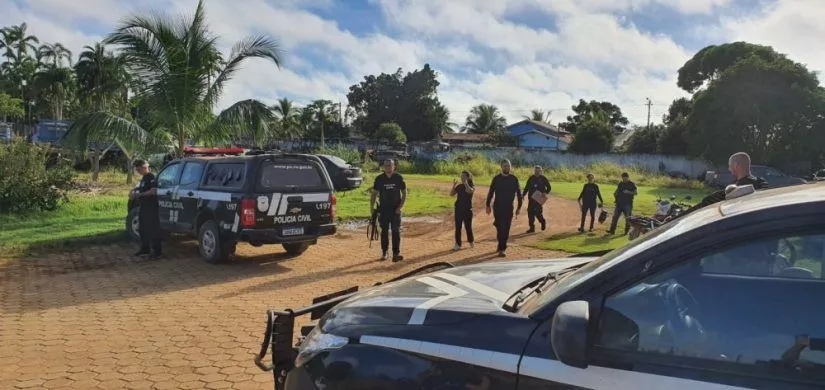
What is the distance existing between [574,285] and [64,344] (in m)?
5.14

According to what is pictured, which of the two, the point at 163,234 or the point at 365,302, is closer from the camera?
the point at 365,302

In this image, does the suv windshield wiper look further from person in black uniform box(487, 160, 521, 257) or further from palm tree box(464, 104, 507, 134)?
palm tree box(464, 104, 507, 134)

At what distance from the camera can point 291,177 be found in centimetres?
934

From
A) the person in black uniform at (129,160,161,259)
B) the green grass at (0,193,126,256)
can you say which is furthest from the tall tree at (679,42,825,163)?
the person in black uniform at (129,160,161,259)

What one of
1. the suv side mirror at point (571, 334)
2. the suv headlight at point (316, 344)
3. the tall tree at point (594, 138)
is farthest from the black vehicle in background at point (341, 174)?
the tall tree at point (594, 138)

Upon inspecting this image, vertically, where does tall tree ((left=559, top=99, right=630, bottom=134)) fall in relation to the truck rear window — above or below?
above

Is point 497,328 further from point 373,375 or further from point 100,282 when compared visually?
point 100,282

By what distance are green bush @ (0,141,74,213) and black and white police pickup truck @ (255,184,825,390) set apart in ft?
48.0

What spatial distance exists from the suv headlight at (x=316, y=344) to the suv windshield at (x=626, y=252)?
79 cm

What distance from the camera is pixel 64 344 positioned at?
5.47m

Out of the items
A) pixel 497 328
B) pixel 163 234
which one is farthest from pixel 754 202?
pixel 163 234

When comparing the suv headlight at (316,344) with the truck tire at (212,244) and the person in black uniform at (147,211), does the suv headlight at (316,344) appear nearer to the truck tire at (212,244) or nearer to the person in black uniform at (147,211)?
the truck tire at (212,244)

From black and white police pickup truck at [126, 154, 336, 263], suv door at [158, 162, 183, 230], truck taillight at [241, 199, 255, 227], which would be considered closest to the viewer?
truck taillight at [241, 199, 255, 227]

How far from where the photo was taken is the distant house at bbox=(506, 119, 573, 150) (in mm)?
69875
